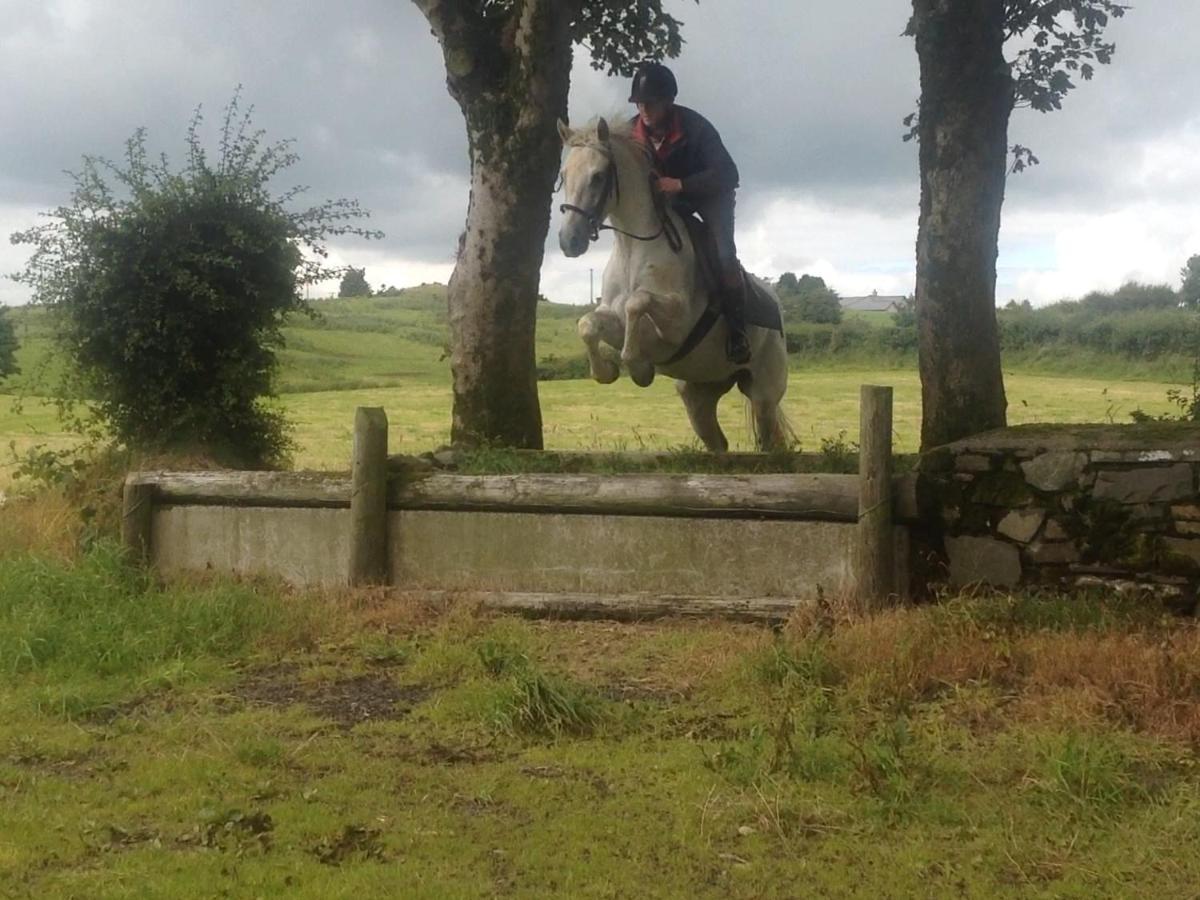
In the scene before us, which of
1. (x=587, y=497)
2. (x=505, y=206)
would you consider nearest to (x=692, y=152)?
(x=505, y=206)

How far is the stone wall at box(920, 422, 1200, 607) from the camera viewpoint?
6.08 metres

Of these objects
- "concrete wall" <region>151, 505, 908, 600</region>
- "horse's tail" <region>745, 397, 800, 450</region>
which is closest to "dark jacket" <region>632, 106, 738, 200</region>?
"horse's tail" <region>745, 397, 800, 450</region>

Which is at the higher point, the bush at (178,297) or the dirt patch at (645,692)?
the bush at (178,297)

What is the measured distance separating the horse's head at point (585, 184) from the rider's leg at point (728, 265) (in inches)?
30.1

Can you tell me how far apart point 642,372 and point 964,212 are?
2.32m

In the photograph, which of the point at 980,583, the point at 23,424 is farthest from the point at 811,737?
the point at 23,424

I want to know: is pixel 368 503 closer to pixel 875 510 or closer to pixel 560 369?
pixel 875 510

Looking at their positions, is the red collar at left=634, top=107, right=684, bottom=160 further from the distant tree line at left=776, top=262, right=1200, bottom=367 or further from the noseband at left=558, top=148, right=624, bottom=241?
the distant tree line at left=776, top=262, right=1200, bottom=367

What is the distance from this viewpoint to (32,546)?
28.1 feet

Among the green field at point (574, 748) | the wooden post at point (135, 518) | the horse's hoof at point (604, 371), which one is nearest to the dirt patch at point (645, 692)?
the green field at point (574, 748)

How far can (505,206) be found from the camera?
9133mm

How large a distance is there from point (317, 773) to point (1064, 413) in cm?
855

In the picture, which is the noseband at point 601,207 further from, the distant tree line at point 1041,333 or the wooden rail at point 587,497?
the distant tree line at point 1041,333

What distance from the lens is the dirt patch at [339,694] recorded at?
540cm
